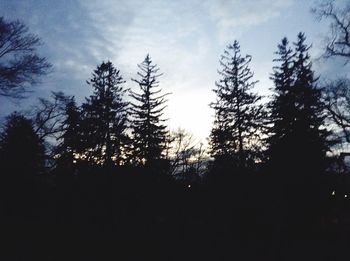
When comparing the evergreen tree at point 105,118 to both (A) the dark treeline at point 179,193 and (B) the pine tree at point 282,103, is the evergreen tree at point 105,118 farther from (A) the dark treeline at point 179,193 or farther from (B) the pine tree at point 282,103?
(B) the pine tree at point 282,103

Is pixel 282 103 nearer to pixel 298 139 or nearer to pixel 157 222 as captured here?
pixel 298 139

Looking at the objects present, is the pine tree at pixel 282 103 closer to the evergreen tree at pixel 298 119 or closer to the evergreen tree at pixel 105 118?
the evergreen tree at pixel 298 119

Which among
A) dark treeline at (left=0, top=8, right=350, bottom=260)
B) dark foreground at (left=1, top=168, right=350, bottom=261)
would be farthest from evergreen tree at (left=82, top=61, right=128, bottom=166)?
dark foreground at (left=1, top=168, right=350, bottom=261)

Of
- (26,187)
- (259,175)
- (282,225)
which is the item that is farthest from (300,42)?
(26,187)

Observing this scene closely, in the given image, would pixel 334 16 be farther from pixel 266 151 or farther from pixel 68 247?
pixel 68 247

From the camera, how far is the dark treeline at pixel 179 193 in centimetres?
1173

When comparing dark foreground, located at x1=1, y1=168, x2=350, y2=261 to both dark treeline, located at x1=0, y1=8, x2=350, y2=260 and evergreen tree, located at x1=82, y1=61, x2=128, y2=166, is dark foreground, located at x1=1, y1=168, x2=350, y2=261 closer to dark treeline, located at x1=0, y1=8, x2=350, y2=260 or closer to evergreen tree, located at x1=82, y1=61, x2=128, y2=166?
dark treeline, located at x1=0, y1=8, x2=350, y2=260

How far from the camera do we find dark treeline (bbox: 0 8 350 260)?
1173 centimetres

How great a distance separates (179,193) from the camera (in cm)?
1756

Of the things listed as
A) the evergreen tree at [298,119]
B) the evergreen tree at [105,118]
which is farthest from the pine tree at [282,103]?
the evergreen tree at [105,118]

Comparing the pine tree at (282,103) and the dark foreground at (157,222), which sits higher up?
the pine tree at (282,103)

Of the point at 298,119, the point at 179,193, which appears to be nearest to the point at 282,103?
the point at 298,119

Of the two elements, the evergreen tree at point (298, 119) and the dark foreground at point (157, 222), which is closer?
the dark foreground at point (157, 222)

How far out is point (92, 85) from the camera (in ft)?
104
